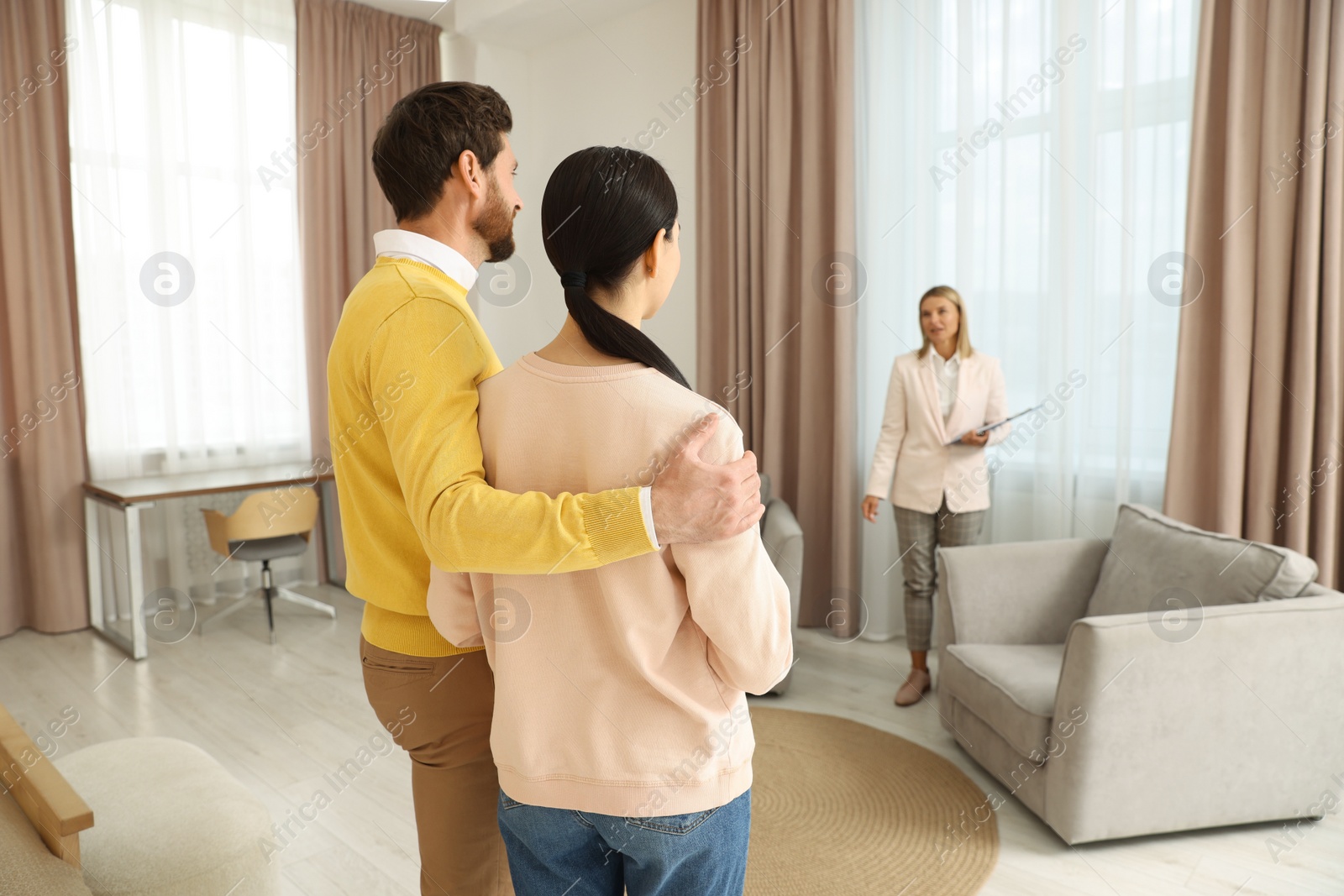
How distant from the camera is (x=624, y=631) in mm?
875

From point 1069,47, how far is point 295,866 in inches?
136

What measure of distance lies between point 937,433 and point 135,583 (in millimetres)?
3154

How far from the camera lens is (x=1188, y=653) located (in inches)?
82.1

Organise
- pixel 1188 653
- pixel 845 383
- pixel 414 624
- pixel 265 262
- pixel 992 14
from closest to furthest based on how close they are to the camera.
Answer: pixel 414 624, pixel 1188 653, pixel 992 14, pixel 845 383, pixel 265 262

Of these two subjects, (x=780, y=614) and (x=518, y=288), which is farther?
(x=518, y=288)

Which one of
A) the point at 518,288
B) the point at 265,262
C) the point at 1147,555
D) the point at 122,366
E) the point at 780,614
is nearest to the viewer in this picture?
the point at 780,614

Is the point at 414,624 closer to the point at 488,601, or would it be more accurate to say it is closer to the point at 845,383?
the point at 488,601

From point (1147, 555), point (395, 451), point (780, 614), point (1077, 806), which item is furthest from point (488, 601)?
point (1147, 555)

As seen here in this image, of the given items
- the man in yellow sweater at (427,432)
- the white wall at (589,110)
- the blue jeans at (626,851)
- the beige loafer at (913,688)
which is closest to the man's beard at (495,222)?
the man in yellow sweater at (427,432)

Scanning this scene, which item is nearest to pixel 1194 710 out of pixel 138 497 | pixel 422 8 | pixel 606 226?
pixel 606 226

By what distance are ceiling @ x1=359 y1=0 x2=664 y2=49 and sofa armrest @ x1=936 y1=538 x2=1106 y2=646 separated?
316 centimetres

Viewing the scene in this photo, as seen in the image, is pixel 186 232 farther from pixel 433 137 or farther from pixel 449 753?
pixel 449 753

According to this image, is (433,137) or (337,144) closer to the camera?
(433,137)

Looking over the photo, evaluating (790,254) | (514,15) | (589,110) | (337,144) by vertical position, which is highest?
(514,15)
